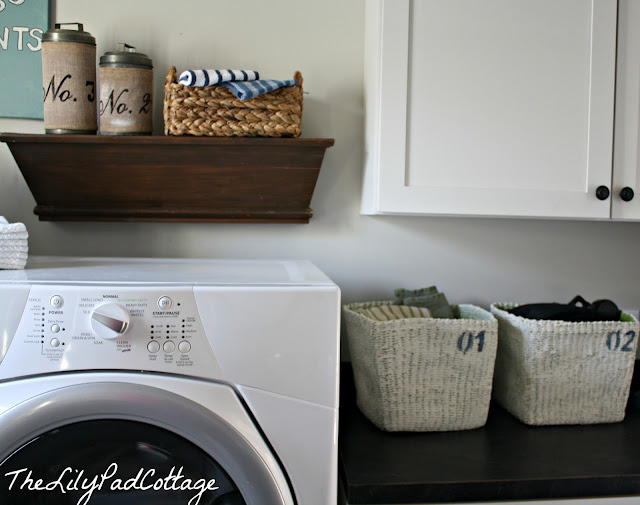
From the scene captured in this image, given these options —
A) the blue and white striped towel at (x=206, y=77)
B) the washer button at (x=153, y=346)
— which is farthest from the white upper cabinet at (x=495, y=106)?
the washer button at (x=153, y=346)

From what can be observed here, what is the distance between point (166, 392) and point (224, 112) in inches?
28.7

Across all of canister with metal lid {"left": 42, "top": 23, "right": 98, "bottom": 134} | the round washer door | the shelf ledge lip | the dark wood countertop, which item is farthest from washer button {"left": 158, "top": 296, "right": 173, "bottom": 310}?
canister with metal lid {"left": 42, "top": 23, "right": 98, "bottom": 134}

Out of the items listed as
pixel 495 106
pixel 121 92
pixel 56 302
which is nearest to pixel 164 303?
pixel 56 302

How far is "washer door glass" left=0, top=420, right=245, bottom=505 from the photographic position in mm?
884

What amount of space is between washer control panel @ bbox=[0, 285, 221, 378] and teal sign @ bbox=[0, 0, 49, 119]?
0.82 meters

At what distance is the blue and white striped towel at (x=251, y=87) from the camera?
1.31 m

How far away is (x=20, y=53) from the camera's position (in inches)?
57.7

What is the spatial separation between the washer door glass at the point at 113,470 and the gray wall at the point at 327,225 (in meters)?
0.73

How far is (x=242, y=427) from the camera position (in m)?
0.91

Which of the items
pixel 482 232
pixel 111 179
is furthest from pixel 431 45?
pixel 111 179

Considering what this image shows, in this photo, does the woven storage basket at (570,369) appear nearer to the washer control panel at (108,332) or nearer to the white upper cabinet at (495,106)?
the white upper cabinet at (495,106)

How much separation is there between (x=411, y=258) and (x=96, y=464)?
1.03 metres

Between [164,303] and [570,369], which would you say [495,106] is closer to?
[570,369]

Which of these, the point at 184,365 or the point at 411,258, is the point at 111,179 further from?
the point at 411,258
